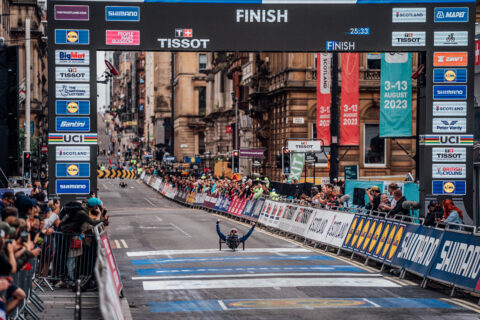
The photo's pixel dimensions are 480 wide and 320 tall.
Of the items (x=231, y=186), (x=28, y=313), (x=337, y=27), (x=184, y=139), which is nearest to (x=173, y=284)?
(x=28, y=313)

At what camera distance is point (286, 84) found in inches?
2016

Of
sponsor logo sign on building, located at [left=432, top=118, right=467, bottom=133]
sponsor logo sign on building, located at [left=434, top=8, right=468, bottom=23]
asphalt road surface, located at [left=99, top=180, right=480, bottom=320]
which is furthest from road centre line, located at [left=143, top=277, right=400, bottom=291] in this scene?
sponsor logo sign on building, located at [left=434, top=8, right=468, bottom=23]

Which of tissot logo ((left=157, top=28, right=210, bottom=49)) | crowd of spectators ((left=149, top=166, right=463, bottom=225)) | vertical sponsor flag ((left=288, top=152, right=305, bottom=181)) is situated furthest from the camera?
vertical sponsor flag ((left=288, top=152, right=305, bottom=181))

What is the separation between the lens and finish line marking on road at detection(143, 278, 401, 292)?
15.8m

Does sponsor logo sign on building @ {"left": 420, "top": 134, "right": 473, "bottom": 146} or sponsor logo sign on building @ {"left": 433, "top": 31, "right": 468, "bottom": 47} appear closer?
sponsor logo sign on building @ {"left": 433, "top": 31, "right": 468, "bottom": 47}

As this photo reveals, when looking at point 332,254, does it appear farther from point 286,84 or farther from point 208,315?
point 286,84

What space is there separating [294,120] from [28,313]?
131 feet

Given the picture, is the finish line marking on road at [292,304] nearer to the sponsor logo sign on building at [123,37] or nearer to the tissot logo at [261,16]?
the sponsor logo sign on building at [123,37]

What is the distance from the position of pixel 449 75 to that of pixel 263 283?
8610 mm

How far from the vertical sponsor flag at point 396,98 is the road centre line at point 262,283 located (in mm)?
14888

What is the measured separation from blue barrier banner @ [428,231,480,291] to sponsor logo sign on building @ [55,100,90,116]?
30.1ft

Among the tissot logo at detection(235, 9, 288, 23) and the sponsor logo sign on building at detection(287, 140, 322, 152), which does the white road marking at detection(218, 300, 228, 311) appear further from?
the sponsor logo sign on building at detection(287, 140, 322, 152)

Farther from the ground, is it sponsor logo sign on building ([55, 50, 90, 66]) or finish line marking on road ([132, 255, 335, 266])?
sponsor logo sign on building ([55, 50, 90, 66])

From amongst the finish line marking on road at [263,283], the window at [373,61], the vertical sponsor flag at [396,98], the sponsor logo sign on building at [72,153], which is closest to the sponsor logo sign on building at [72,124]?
the sponsor logo sign on building at [72,153]
